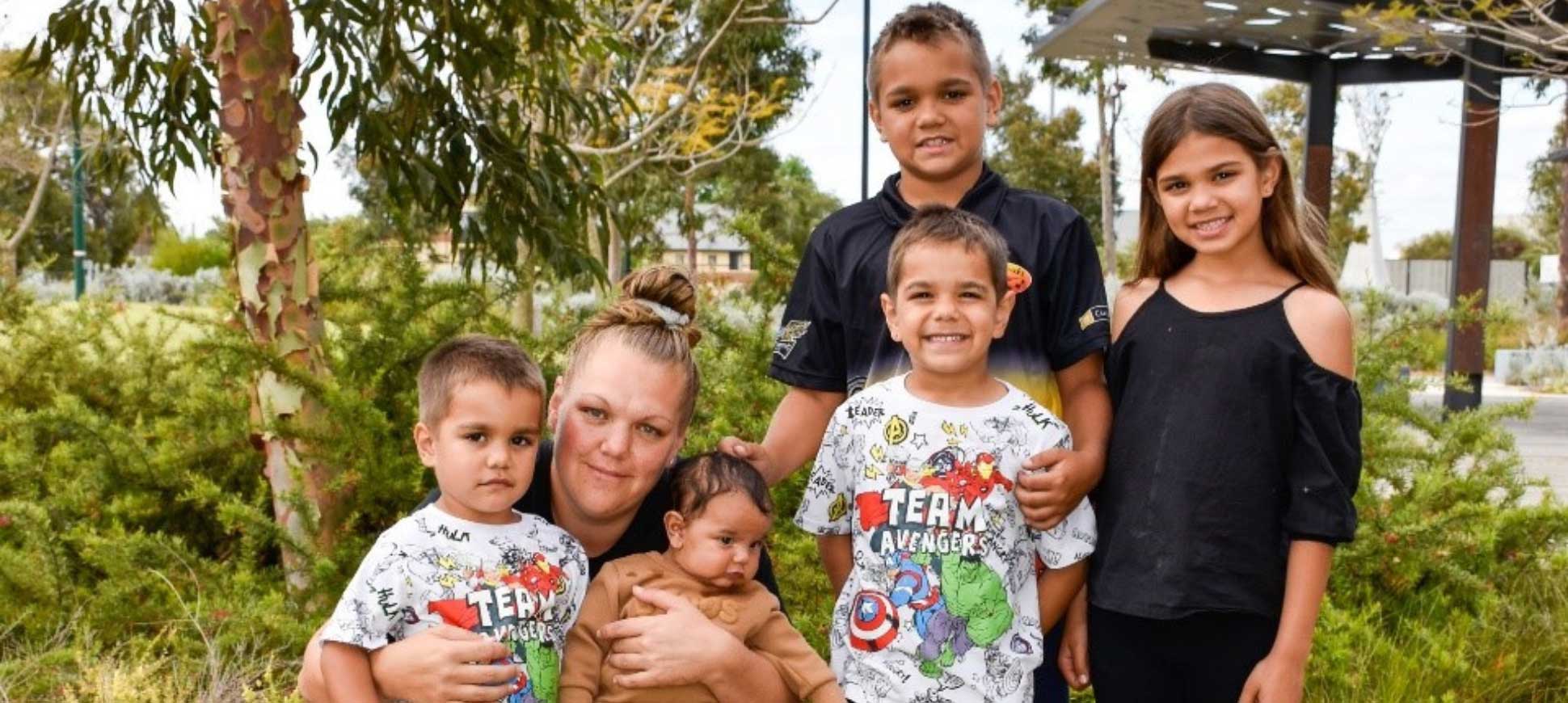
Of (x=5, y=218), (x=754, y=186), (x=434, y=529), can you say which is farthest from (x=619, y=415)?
(x=5, y=218)

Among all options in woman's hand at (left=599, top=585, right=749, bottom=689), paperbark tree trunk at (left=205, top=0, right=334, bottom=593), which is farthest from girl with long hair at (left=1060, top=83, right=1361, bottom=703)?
paperbark tree trunk at (left=205, top=0, right=334, bottom=593)

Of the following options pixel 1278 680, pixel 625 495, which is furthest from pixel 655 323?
pixel 1278 680

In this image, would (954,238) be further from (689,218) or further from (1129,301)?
(689,218)

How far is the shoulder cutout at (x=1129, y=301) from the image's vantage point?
2.29 m

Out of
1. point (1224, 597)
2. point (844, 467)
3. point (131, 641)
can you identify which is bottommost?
point (131, 641)

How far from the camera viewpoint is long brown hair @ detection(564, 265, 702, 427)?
85.7 inches

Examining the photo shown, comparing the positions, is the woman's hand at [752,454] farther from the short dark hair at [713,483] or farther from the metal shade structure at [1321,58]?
the metal shade structure at [1321,58]

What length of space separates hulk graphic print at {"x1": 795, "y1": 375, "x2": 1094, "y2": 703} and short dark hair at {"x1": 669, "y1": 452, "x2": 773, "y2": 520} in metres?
0.17

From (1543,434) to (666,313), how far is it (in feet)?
43.1

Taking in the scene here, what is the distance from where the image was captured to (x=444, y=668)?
1900mm

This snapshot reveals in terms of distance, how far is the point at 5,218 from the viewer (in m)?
30.5

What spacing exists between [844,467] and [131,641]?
276 centimetres

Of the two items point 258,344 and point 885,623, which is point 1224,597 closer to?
point 885,623

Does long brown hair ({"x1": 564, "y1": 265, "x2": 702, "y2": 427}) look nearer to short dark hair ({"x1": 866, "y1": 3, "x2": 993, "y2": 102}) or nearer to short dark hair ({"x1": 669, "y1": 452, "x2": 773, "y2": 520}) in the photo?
short dark hair ({"x1": 669, "y1": 452, "x2": 773, "y2": 520})
